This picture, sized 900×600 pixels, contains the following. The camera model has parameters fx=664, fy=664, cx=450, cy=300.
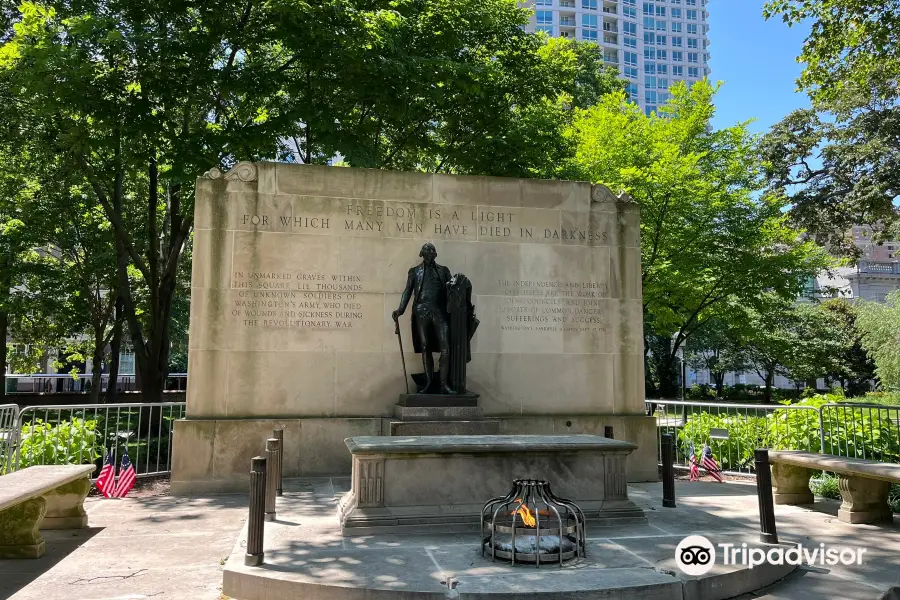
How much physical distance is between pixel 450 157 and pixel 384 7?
15.0 ft

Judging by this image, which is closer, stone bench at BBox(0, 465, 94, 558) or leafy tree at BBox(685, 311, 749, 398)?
stone bench at BBox(0, 465, 94, 558)

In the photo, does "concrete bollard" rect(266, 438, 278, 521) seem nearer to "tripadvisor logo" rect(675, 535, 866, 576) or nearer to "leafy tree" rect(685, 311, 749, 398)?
"tripadvisor logo" rect(675, 535, 866, 576)

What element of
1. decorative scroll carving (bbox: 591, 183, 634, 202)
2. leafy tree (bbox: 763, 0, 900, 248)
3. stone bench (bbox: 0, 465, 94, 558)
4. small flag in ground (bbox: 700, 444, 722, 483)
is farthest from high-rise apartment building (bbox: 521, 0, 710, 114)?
stone bench (bbox: 0, 465, 94, 558)

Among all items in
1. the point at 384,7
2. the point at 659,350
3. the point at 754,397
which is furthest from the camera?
the point at 754,397

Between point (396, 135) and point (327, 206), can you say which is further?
point (396, 135)

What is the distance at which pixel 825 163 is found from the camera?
24000 mm

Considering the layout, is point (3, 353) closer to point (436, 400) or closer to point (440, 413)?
point (436, 400)

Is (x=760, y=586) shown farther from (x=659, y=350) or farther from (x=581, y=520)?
(x=659, y=350)

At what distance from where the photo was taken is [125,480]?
10938mm

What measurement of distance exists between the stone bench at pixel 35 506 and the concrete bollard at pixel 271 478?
232 centimetres

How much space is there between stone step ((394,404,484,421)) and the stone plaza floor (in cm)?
181

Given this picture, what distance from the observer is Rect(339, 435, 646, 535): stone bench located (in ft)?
25.6

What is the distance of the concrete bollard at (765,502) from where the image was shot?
23.7 feet

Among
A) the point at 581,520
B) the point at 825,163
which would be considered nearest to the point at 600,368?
the point at 581,520
